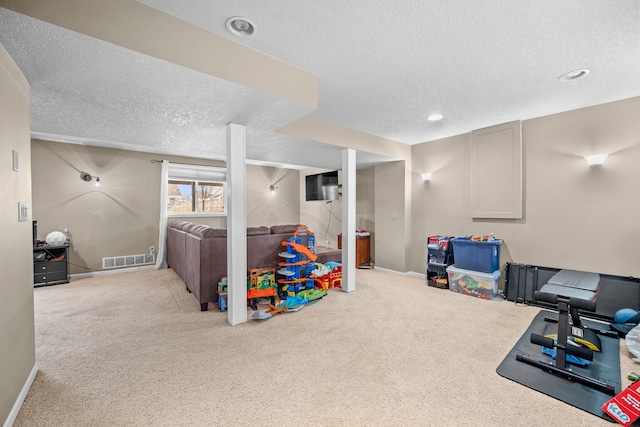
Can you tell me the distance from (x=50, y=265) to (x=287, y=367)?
183 inches

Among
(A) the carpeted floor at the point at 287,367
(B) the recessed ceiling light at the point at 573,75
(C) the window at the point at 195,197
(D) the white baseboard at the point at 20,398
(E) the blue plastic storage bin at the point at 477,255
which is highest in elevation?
(B) the recessed ceiling light at the point at 573,75

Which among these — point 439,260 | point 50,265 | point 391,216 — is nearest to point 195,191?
point 50,265

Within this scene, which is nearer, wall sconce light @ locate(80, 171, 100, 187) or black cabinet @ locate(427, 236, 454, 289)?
black cabinet @ locate(427, 236, 454, 289)

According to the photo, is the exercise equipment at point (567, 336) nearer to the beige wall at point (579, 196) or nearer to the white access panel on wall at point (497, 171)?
the beige wall at point (579, 196)

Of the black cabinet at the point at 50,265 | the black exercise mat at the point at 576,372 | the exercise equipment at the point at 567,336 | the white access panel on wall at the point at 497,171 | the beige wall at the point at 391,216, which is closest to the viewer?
the black exercise mat at the point at 576,372

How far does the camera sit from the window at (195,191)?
5875 millimetres

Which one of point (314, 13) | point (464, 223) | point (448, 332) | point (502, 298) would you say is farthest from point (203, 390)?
point (464, 223)

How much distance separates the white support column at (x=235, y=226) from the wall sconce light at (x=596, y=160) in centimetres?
411

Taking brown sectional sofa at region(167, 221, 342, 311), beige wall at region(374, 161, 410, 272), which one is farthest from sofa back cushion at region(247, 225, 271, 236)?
beige wall at region(374, 161, 410, 272)

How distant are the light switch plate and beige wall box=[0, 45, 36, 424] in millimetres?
29

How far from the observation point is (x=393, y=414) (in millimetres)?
1592

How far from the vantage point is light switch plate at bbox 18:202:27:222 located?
1.74m

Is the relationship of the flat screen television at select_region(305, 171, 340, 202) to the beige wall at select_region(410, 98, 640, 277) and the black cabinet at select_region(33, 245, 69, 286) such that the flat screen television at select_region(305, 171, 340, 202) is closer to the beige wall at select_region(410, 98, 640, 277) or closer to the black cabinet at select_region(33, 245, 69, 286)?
the beige wall at select_region(410, 98, 640, 277)

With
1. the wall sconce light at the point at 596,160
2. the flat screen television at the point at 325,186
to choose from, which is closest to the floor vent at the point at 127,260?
the flat screen television at the point at 325,186
